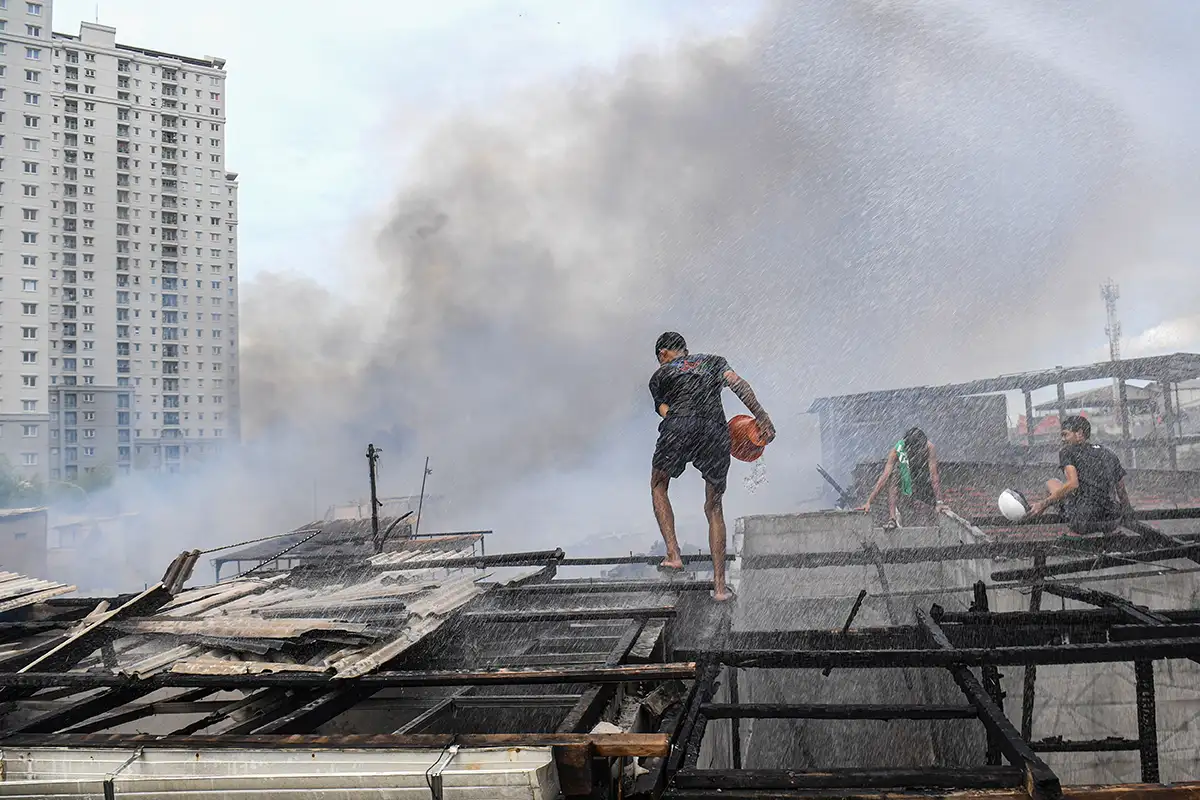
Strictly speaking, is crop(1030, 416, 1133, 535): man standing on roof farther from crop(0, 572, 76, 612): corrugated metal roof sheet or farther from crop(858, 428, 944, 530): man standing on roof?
crop(0, 572, 76, 612): corrugated metal roof sheet

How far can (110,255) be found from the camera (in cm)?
6625

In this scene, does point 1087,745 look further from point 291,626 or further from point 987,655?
point 291,626

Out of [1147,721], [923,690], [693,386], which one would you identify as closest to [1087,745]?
[1147,721]

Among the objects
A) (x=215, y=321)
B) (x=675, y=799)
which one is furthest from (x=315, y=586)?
(x=215, y=321)

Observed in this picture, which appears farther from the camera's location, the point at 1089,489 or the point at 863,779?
the point at 1089,489

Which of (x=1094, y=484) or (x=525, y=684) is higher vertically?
(x=1094, y=484)

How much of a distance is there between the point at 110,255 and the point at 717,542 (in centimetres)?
7556

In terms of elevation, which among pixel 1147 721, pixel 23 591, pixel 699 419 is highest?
pixel 699 419

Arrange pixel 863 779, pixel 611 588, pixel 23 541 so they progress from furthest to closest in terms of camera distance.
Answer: pixel 23 541, pixel 611 588, pixel 863 779

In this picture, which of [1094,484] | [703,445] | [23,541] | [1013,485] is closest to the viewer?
[703,445]

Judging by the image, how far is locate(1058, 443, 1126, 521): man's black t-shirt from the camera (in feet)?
21.5

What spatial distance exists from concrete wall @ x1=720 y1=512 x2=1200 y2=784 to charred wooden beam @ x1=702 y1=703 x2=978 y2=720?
96.7 inches

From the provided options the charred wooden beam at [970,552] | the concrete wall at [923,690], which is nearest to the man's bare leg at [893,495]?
the concrete wall at [923,690]

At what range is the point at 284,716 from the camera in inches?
127
